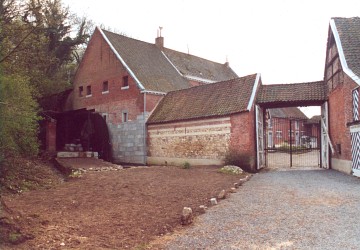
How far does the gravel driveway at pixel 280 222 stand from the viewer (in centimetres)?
558

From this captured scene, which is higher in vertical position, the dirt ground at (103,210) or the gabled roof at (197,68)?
the gabled roof at (197,68)

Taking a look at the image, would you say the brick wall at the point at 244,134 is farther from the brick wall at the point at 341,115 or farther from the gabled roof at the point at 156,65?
the gabled roof at the point at 156,65

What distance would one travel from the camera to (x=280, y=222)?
22.3 ft

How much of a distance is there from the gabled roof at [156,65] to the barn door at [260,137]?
7.81 metres

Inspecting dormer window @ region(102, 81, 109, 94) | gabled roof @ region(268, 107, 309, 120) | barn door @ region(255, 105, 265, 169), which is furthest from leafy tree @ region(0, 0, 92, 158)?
gabled roof @ region(268, 107, 309, 120)

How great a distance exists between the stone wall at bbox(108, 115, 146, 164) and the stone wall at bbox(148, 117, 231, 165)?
0.62 meters

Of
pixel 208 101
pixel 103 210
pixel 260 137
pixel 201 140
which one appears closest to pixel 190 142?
pixel 201 140

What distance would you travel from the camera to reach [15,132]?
12250 millimetres

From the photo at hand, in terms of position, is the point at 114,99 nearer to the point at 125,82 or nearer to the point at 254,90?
the point at 125,82

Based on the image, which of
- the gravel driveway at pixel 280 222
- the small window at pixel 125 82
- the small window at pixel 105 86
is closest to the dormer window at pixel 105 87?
the small window at pixel 105 86

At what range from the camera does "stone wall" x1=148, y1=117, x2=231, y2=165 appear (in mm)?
17750

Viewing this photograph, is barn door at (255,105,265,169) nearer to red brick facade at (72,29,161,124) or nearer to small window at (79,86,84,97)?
red brick facade at (72,29,161,124)

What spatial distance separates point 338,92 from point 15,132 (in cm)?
1331

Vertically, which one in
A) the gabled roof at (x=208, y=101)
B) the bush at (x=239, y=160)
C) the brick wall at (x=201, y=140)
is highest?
the gabled roof at (x=208, y=101)
